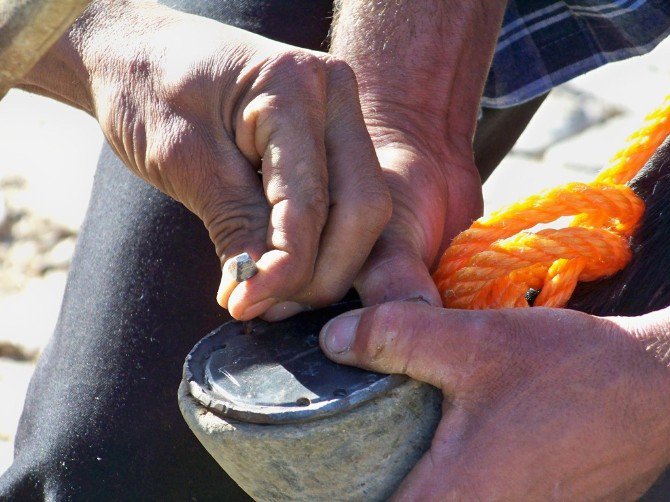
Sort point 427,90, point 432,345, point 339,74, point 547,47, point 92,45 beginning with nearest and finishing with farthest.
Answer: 1. point 432,345
2. point 339,74
3. point 92,45
4. point 427,90
5. point 547,47

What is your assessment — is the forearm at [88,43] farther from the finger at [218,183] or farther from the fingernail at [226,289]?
the fingernail at [226,289]

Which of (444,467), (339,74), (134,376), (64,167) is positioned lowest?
(64,167)

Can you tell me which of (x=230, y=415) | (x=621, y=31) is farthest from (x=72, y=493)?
(x=621, y=31)

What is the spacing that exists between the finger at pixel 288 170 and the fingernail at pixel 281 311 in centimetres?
2

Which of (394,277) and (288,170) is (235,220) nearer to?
(288,170)

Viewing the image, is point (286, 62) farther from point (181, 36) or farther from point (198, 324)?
point (198, 324)

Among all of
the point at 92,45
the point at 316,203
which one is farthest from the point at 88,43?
the point at 316,203

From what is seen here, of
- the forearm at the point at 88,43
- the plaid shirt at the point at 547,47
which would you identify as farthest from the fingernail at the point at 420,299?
the plaid shirt at the point at 547,47

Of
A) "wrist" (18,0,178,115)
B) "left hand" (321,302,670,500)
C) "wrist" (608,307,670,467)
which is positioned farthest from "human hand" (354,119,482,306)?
"wrist" (18,0,178,115)

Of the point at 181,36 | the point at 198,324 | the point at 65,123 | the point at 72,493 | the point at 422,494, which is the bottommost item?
the point at 65,123

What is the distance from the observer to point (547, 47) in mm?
1650

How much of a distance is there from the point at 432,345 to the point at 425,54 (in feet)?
2.14

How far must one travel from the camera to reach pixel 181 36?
122 cm

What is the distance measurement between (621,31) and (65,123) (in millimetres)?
2353
